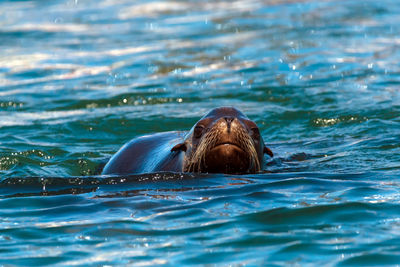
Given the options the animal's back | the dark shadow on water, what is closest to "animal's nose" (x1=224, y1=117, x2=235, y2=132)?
the dark shadow on water

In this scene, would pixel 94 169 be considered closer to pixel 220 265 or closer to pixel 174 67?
pixel 220 265

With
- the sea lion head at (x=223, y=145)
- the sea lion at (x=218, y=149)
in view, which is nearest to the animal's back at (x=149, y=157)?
the sea lion at (x=218, y=149)

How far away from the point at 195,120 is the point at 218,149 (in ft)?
13.0

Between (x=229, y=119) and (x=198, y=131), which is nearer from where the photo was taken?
(x=229, y=119)

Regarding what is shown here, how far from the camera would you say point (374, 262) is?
14.3ft

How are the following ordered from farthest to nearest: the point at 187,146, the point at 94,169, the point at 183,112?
the point at 183,112, the point at 94,169, the point at 187,146

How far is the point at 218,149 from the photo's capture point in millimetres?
6117

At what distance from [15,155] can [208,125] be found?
2.96 meters

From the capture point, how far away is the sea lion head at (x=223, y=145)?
6078mm

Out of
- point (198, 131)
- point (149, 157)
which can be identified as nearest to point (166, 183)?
point (198, 131)

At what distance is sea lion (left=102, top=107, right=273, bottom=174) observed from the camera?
6.09 metres

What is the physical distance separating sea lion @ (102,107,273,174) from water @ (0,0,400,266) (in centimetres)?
12

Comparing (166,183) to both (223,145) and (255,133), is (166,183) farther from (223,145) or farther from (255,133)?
(255,133)

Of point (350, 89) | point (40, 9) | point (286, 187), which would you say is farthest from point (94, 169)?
point (40, 9)
